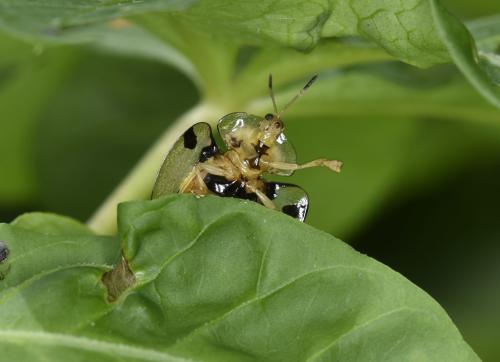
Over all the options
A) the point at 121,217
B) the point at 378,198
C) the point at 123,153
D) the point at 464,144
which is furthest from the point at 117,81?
the point at 121,217

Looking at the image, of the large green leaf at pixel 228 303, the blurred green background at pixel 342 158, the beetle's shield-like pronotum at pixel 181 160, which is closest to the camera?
the large green leaf at pixel 228 303

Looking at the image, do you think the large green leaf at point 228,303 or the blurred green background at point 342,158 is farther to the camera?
the blurred green background at point 342,158

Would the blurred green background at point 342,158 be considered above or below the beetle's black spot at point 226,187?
below

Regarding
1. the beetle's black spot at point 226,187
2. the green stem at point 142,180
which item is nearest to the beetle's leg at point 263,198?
the beetle's black spot at point 226,187

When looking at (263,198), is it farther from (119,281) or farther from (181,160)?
(119,281)

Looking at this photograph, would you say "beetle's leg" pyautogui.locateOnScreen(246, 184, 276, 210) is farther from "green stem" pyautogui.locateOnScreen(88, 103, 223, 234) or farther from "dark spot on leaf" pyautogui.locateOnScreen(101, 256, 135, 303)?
"green stem" pyautogui.locateOnScreen(88, 103, 223, 234)

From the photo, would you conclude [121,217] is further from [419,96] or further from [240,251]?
[419,96]

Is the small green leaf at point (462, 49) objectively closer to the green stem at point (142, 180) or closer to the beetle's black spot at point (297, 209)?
→ the beetle's black spot at point (297, 209)

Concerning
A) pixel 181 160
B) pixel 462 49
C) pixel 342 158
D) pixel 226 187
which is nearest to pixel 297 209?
pixel 226 187
